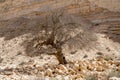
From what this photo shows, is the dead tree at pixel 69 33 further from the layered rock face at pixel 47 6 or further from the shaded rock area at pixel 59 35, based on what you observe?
the layered rock face at pixel 47 6

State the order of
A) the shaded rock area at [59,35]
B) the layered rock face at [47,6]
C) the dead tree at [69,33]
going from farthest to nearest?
the layered rock face at [47,6], the dead tree at [69,33], the shaded rock area at [59,35]

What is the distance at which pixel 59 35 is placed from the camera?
1303 cm

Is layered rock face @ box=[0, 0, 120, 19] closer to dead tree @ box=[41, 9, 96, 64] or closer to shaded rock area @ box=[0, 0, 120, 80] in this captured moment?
shaded rock area @ box=[0, 0, 120, 80]

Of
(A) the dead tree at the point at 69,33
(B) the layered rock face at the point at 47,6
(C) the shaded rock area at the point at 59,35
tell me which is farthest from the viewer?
(B) the layered rock face at the point at 47,6

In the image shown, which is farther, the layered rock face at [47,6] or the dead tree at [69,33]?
the layered rock face at [47,6]

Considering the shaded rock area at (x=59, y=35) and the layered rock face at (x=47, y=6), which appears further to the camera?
the layered rock face at (x=47, y=6)

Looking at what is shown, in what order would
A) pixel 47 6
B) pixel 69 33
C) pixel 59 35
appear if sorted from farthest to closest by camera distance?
pixel 47 6, pixel 69 33, pixel 59 35

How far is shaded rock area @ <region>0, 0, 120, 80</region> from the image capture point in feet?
39.3

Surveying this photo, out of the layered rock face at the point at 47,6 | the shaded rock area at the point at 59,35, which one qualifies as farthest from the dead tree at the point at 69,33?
the layered rock face at the point at 47,6

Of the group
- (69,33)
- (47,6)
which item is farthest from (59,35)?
(47,6)

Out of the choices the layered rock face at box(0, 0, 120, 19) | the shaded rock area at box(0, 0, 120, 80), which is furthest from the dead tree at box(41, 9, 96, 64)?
the layered rock face at box(0, 0, 120, 19)

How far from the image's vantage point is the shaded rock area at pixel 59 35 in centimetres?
1196

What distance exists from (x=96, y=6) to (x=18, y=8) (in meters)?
7.19

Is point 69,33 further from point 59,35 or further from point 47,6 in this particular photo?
point 47,6
